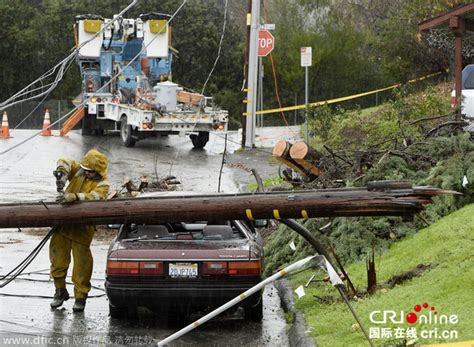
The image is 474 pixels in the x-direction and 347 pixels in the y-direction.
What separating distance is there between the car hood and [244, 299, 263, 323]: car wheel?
633 mm

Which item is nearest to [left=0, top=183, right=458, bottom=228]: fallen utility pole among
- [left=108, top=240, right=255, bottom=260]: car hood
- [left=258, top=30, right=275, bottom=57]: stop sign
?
[left=108, top=240, right=255, bottom=260]: car hood

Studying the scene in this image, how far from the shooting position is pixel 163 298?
955cm

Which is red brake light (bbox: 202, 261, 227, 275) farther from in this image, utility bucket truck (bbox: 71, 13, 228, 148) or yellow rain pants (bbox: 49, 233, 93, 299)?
utility bucket truck (bbox: 71, 13, 228, 148)

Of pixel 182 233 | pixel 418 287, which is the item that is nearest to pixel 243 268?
pixel 182 233

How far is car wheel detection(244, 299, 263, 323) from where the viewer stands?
397 inches

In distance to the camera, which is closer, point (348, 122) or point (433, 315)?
point (433, 315)

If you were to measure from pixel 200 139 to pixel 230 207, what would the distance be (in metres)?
18.8

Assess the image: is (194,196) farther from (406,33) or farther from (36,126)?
(36,126)

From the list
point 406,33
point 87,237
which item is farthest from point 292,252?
point 406,33

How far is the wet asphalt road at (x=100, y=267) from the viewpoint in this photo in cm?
954

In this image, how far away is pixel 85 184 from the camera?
10.6 metres

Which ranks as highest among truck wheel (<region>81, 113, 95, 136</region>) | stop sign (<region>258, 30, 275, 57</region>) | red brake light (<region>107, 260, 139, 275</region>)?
stop sign (<region>258, 30, 275, 57</region>)

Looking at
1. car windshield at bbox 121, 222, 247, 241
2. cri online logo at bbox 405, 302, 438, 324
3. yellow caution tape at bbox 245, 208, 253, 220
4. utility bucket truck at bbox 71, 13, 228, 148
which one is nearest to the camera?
cri online logo at bbox 405, 302, 438, 324

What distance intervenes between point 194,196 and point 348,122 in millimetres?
15848
